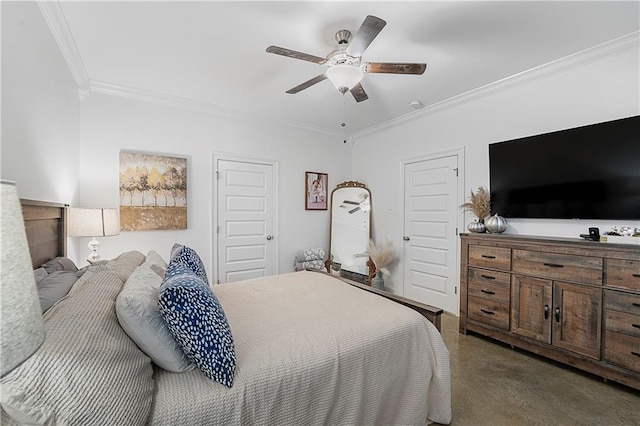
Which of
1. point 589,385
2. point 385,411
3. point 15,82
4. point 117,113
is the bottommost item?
point 589,385

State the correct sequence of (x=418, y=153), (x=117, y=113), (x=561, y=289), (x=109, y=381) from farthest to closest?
(x=418, y=153) < (x=117, y=113) < (x=561, y=289) < (x=109, y=381)

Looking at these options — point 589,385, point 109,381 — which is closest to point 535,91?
point 589,385

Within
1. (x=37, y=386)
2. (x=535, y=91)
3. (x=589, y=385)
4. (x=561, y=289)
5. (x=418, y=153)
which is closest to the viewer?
(x=37, y=386)

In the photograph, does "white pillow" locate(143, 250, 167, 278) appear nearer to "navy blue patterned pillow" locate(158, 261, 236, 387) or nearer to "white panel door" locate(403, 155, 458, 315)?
"navy blue patterned pillow" locate(158, 261, 236, 387)

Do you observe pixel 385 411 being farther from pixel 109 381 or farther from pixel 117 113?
pixel 117 113

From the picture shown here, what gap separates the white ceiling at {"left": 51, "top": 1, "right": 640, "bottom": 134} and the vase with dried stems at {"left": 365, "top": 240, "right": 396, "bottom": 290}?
2.12m

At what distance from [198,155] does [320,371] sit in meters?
3.21

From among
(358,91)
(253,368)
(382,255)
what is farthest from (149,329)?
(382,255)

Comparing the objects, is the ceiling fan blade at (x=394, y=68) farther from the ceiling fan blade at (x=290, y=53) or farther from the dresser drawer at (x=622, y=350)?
the dresser drawer at (x=622, y=350)

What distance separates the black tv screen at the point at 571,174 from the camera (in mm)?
2238

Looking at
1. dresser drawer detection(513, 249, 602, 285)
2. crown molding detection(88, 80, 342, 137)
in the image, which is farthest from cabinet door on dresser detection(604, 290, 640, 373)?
crown molding detection(88, 80, 342, 137)

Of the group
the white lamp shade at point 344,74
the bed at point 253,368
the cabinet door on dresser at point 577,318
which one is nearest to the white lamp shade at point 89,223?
the bed at point 253,368

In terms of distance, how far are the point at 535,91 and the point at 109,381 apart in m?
3.83

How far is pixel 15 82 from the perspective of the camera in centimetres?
147
